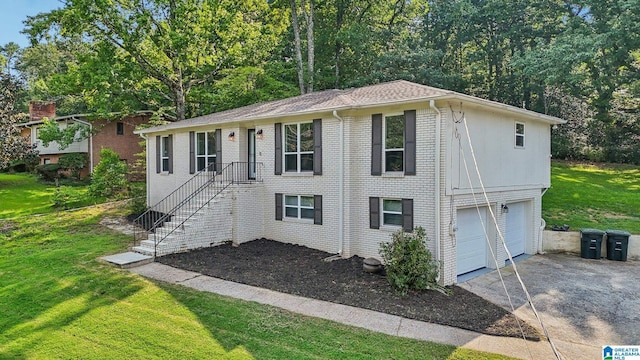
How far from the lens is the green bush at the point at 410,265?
28.4ft

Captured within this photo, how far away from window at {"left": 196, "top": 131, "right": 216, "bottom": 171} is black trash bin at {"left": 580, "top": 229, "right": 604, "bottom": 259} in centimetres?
1287

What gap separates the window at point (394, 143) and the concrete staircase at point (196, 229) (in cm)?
537

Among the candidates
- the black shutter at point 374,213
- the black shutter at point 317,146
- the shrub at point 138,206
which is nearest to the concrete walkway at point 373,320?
the black shutter at point 374,213

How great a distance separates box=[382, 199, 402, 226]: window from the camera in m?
10.3

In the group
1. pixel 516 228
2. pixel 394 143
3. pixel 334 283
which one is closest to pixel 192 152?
pixel 394 143

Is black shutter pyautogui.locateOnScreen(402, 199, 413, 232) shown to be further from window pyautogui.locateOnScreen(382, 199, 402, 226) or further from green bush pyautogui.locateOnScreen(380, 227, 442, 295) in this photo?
green bush pyautogui.locateOnScreen(380, 227, 442, 295)

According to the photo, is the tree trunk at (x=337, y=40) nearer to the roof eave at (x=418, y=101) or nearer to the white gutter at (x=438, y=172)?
the roof eave at (x=418, y=101)

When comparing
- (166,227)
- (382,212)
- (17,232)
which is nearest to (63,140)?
(17,232)

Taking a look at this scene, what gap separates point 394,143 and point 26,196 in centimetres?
2107

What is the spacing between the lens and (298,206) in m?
12.5

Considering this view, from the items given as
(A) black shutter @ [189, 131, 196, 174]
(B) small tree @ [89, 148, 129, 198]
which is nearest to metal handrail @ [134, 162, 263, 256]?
(A) black shutter @ [189, 131, 196, 174]

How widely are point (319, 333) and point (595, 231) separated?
33.8 feet

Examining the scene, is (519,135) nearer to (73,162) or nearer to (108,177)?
(108,177)

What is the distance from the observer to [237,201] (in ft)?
41.4
